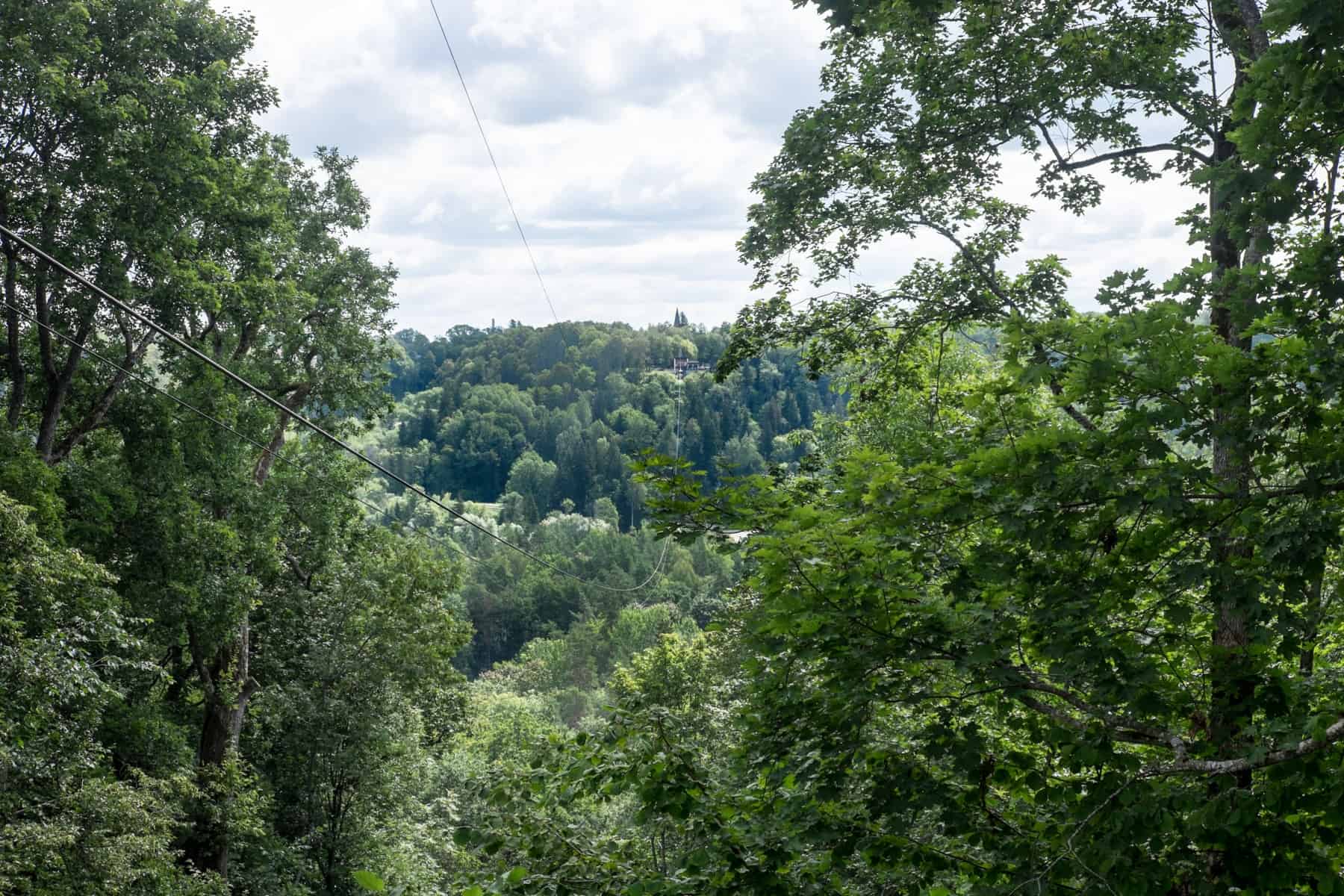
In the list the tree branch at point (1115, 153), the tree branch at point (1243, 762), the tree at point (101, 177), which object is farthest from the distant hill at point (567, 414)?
the tree branch at point (1243, 762)

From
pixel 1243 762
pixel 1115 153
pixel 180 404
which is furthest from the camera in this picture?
pixel 180 404

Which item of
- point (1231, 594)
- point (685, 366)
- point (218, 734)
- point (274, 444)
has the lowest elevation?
point (218, 734)

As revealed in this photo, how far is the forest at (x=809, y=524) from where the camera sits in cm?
412

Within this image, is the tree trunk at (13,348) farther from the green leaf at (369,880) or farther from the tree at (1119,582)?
the green leaf at (369,880)

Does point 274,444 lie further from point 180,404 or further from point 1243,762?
point 1243,762

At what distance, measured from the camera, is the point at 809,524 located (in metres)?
4.71

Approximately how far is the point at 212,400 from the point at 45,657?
582cm

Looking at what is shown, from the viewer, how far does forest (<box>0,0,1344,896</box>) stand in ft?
13.5

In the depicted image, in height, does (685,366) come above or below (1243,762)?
above

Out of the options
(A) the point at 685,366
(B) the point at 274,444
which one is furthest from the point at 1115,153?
(A) the point at 685,366

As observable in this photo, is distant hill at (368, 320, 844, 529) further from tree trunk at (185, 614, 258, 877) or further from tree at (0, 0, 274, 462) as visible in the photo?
tree at (0, 0, 274, 462)

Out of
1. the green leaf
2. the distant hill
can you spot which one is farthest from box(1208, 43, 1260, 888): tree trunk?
the distant hill

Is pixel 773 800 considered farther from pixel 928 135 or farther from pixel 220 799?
pixel 220 799

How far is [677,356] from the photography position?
583 feet
